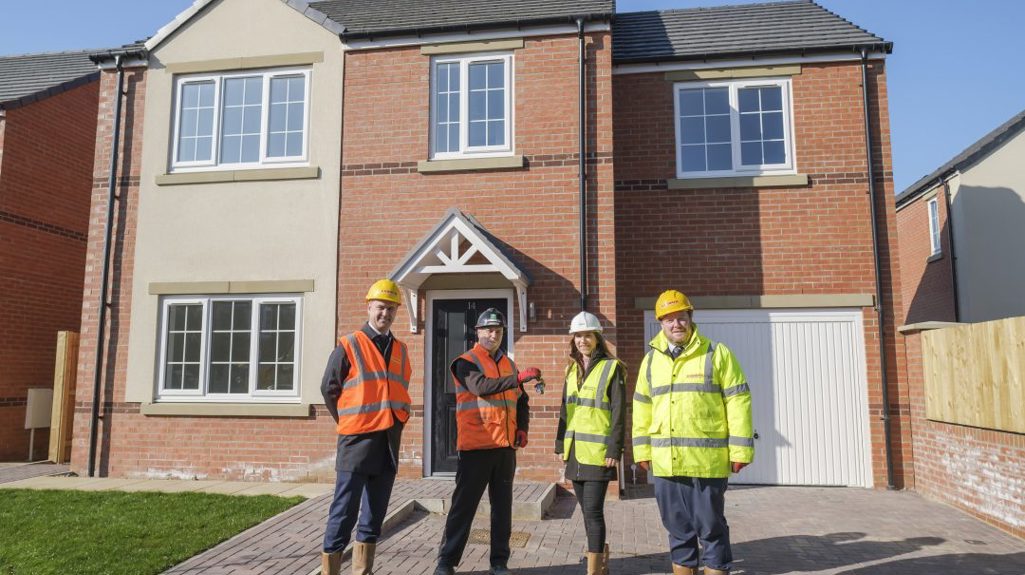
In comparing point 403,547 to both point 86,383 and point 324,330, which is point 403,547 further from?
point 86,383

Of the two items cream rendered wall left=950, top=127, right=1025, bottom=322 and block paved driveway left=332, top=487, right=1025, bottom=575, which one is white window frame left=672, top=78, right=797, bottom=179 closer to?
block paved driveway left=332, top=487, right=1025, bottom=575

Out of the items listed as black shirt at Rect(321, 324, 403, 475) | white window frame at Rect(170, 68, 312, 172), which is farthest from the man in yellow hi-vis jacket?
white window frame at Rect(170, 68, 312, 172)

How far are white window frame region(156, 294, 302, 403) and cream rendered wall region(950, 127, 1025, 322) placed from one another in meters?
12.0

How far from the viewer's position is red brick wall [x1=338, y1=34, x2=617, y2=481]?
8.44m

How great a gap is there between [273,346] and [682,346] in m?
6.30

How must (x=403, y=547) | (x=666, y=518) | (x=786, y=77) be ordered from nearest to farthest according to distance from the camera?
(x=666, y=518), (x=403, y=547), (x=786, y=77)

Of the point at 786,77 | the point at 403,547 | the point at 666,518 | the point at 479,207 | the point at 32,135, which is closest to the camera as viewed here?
the point at 666,518

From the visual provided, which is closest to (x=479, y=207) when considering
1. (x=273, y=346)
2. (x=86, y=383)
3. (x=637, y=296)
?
(x=637, y=296)

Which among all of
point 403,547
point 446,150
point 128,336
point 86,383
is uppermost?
point 446,150

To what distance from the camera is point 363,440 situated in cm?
464

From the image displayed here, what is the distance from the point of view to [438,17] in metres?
9.51

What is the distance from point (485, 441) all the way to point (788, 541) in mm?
3223

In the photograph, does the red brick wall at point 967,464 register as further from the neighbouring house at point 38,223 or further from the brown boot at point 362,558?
the neighbouring house at point 38,223

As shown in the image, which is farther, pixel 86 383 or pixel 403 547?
pixel 86 383
